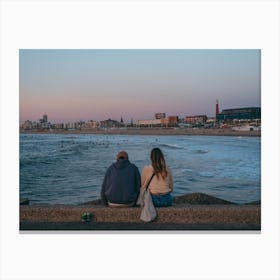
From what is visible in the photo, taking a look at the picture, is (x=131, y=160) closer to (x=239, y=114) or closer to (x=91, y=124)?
(x=91, y=124)

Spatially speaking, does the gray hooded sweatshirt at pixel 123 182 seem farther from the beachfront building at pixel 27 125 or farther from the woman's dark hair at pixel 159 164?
the beachfront building at pixel 27 125

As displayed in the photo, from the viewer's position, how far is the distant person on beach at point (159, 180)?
5410mm

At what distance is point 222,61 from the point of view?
6.25 metres

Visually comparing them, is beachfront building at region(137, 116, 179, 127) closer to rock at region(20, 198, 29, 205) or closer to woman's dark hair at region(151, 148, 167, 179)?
woman's dark hair at region(151, 148, 167, 179)

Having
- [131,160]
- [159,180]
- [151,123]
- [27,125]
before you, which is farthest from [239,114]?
[27,125]

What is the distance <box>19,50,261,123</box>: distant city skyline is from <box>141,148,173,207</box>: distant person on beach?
Answer: 155 centimetres

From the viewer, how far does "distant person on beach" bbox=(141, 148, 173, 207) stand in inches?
213

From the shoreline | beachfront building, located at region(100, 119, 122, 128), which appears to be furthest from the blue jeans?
beachfront building, located at region(100, 119, 122, 128)

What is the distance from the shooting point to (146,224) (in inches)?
215
